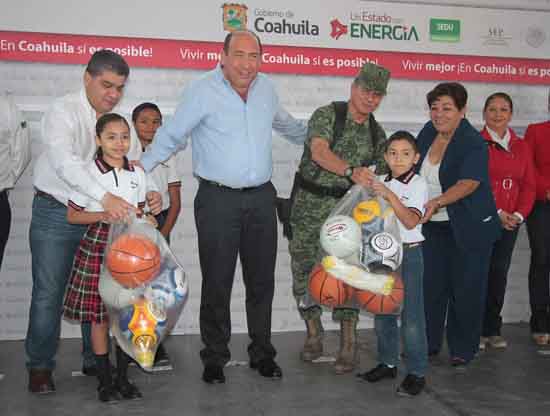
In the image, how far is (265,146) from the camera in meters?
3.49

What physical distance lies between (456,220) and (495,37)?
182 centimetres

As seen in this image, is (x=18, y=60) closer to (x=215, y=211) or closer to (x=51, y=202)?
(x=51, y=202)

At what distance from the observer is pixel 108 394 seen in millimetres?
3145

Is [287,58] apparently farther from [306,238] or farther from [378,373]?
[378,373]

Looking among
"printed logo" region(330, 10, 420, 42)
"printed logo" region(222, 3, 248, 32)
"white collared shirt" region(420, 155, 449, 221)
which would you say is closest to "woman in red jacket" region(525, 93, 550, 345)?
"white collared shirt" region(420, 155, 449, 221)

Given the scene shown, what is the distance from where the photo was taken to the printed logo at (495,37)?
15.7ft

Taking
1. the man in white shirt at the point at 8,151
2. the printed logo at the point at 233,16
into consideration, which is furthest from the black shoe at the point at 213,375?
the printed logo at the point at 233,16

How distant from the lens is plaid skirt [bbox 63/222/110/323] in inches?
120

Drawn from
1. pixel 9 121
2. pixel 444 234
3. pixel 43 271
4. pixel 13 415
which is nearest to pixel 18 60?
pixel 9 121

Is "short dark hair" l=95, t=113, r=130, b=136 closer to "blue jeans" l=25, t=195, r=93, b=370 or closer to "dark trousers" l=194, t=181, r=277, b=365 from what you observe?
"blue jeans" l=25, t=195, r=93, b=370

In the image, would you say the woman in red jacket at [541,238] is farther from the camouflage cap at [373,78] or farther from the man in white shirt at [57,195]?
the man in white shirt at [57,195]

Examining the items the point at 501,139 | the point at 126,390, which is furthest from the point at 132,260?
the point at 501,139

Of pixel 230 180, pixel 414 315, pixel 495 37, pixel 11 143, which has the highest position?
pixel 495 37

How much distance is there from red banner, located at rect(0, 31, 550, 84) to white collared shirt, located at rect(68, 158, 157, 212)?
4.91 feet
